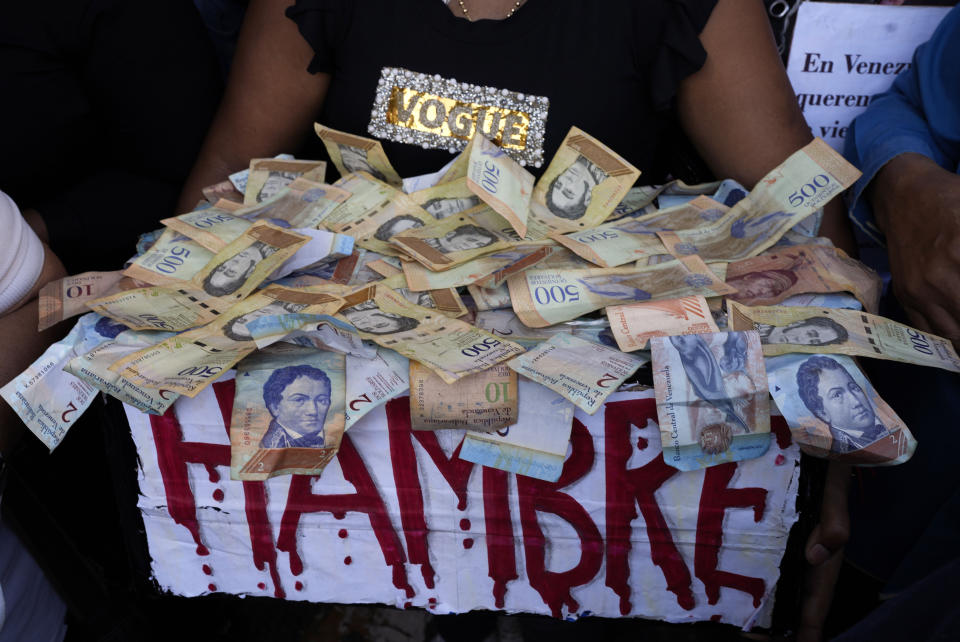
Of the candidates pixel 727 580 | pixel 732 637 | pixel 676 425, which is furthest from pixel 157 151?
pixel 732 637

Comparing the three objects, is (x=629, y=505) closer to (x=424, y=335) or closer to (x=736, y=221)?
(x=424, y=335)

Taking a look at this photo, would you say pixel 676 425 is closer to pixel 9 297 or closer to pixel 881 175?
pixel 881 175

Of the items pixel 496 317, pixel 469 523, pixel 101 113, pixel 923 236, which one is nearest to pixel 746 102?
pixel 923 236

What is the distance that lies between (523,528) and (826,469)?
1.50 feet

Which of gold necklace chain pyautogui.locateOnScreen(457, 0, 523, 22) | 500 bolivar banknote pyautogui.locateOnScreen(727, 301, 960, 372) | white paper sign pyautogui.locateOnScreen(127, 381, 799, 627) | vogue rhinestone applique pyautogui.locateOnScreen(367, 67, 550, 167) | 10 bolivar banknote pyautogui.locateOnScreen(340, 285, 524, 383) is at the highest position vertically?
gold necklace chain pyautogui.locateOnScreen(457, 0, 523, 22)

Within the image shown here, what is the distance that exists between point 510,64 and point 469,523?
0.86 m

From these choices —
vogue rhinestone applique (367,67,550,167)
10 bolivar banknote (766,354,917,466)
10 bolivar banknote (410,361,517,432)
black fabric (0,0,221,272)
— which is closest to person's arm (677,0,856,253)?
vogue rhinestone applique (367,67,550,167)

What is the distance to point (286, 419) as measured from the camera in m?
0.96

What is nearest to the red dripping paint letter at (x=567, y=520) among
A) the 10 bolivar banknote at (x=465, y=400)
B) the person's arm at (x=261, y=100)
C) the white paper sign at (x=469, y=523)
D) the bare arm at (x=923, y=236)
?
the white paper sign at (x=469, y=523)

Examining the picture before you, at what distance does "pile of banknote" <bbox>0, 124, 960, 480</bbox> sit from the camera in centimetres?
93

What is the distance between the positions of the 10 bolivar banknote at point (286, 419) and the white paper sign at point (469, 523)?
0.06m

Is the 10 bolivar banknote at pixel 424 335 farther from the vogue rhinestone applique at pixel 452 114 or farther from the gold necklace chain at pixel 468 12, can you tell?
the gold necklace chain at pixel 468 12

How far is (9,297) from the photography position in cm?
112

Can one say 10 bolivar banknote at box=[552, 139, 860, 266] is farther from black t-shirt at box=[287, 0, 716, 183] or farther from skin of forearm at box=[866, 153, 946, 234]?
black t-shirt at box=[287, 0, 716, 183]
